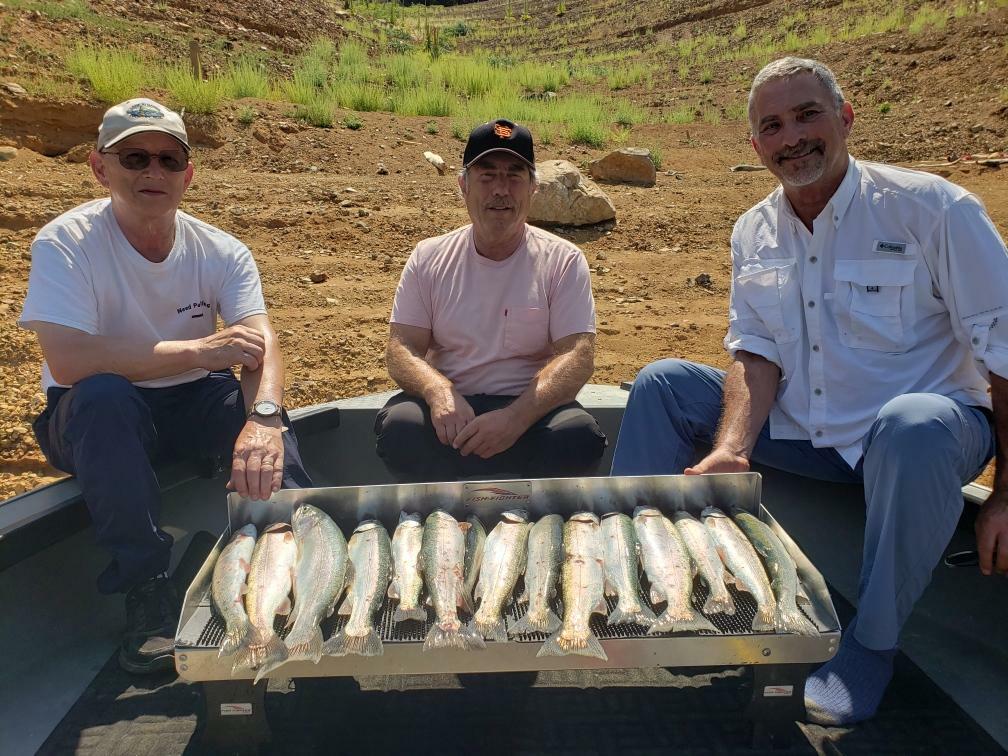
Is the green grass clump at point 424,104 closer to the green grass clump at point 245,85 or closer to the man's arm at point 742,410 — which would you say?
the green grass clump at point 245,85

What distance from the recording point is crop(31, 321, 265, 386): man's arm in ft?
9.39

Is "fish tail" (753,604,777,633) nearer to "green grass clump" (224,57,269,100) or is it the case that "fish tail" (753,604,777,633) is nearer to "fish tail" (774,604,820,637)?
"fish tail" (774,604,820,637)

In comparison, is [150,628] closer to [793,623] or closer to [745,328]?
[793,623]

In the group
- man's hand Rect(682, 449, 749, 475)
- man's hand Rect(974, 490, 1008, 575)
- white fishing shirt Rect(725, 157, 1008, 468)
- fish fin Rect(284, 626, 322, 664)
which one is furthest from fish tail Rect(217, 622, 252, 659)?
man's hand Rect(974, 490, 1008, 575)

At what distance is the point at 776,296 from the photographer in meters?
3.13

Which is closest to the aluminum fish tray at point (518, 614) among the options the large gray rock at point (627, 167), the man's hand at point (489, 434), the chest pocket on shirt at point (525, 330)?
the man's hand at point (489, 434)

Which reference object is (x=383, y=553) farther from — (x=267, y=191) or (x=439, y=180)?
(x=439, y=180)

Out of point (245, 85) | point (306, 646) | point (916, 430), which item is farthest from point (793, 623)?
point (245, 85)

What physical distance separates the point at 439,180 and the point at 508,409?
8326mm

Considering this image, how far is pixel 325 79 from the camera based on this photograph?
586 inches

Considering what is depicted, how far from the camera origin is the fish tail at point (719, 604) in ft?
7.22

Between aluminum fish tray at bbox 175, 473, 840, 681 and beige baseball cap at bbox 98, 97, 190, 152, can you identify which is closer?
aluminum fish tray at bbox 175, 473, 840, 681

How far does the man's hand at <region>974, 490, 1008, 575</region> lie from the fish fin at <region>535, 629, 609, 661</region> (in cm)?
131

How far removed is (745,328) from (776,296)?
0.59 feet
